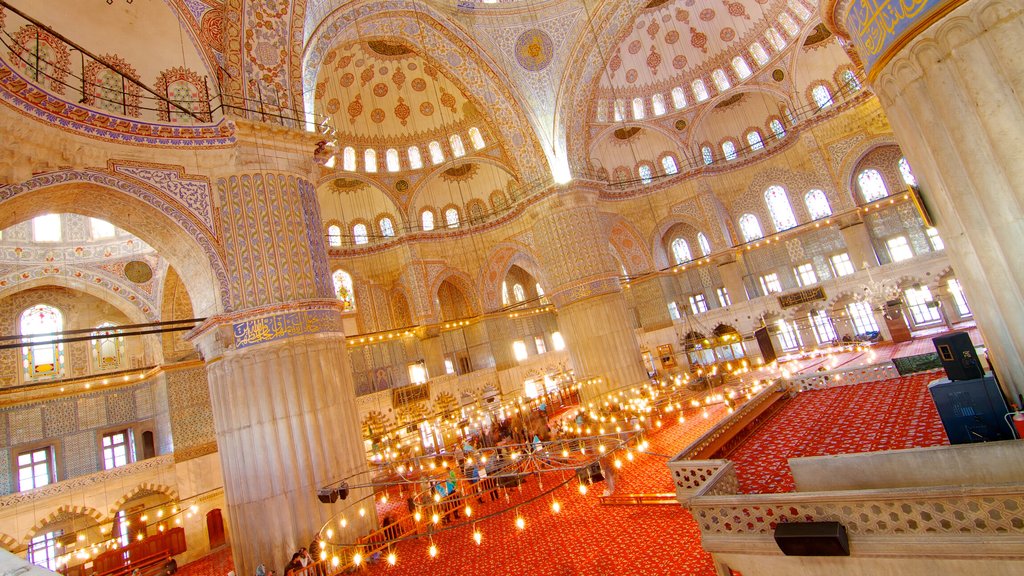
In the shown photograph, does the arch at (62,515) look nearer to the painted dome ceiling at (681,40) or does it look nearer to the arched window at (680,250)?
the painted dome ceiling at (681,40)

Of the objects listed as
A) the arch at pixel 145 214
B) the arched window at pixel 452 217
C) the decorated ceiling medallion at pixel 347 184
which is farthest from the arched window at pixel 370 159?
the arch at pixel 145 214

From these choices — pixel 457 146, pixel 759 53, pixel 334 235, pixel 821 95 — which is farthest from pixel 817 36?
pixel 334 235

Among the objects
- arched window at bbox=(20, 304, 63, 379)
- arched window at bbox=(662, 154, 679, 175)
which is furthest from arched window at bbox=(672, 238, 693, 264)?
arched window at bbox=(20, 304, 63, 379)

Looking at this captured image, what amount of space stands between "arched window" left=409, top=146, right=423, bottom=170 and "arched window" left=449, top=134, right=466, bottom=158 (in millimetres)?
1292

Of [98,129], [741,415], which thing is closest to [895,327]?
[741,415]

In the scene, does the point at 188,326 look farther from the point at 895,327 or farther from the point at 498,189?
the point at 895,327

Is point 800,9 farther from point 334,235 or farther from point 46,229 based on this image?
point 46,229

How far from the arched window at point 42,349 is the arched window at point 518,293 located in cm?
1573

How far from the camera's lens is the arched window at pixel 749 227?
763 inches

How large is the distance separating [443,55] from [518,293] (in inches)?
459

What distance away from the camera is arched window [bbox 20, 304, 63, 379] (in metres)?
12.8

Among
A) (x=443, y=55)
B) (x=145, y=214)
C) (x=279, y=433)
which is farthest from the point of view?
(x=443, y=55)

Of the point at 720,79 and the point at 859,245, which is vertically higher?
the point at 720,79

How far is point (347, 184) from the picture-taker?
60.4 ft
